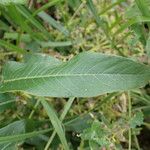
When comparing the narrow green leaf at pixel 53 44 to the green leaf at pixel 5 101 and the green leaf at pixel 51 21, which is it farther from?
the green leaf at pixel 5 101

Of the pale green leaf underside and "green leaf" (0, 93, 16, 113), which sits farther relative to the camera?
"green leaf" (0, 93, 16, 113)

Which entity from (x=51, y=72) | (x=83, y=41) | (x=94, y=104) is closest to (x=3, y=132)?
(x=51, y=72)

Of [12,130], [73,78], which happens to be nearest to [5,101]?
[12,130]

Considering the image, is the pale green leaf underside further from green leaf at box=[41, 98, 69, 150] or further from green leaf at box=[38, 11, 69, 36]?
green leaf at box=[38, 11, 69, 36]

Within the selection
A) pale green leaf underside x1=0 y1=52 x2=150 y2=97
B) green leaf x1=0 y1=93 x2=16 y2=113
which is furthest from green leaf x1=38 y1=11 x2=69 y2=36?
pale green leaf underside x1=0 y1=52 x2=150 y2=97

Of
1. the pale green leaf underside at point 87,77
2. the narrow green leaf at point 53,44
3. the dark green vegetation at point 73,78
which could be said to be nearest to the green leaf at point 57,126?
the dark green vegetation at point 73,78

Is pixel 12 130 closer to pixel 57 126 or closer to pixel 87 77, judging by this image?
pixel 57 126

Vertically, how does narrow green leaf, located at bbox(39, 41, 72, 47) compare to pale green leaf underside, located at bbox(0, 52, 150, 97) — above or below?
above

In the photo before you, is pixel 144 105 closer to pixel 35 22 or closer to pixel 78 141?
pixel 78 141
